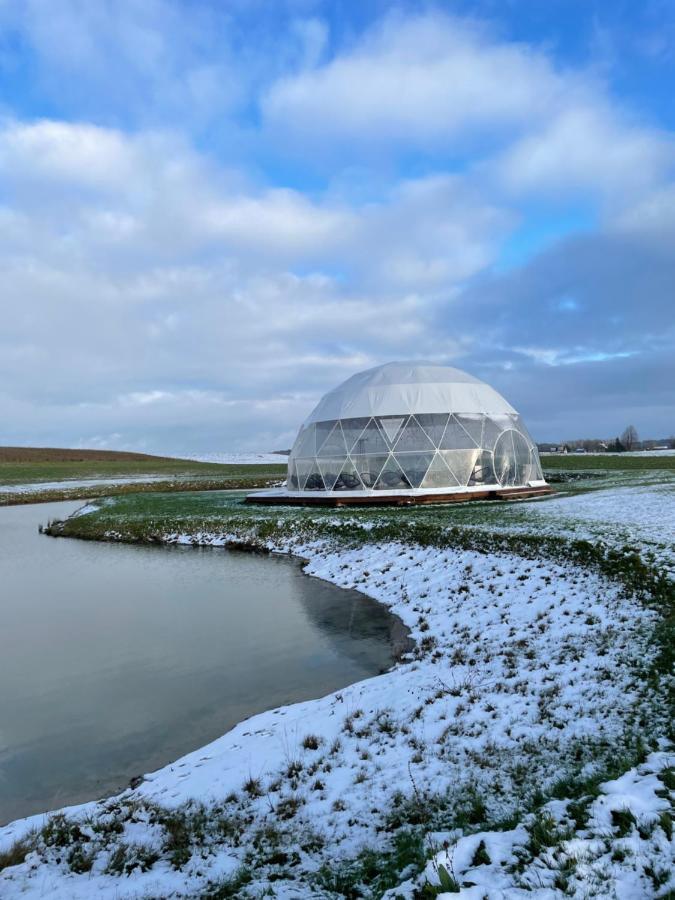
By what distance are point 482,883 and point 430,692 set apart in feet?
12.6

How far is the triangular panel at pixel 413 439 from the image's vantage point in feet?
86.7

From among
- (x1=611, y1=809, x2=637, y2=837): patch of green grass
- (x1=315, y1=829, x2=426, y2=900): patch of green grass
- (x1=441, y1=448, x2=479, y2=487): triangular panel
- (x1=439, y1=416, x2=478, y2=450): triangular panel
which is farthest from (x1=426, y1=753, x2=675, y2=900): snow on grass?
(x1=439, y1=416, x2=478, y2=450): triangular panel

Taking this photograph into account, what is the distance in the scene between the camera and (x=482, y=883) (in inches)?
141

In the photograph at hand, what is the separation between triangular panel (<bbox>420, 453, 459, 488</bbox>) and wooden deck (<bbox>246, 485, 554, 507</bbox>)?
756 millimetres

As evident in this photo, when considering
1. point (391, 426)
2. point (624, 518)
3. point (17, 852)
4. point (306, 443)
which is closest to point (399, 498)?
point (391, 426)

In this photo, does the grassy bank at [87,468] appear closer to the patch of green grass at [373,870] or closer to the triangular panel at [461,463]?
the triangular panel at [461,463]

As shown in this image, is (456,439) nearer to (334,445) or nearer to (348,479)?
(348,479)

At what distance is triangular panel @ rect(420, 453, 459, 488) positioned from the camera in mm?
25953

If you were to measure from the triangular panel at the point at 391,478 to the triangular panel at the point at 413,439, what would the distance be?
26.9 inches

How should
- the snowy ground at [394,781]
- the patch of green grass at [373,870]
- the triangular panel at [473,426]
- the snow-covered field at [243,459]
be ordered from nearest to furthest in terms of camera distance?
the patch of green grass at [373,870]
the snowy ground at [394,781]
the triangular panel at [473,426]
the snow-covered field at [243,459]

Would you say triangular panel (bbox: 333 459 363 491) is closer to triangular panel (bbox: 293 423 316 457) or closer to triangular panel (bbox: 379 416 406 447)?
triangular panel (bbox: 379 416 406 447)

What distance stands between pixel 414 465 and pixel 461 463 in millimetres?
2045

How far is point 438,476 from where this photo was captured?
85.5ft

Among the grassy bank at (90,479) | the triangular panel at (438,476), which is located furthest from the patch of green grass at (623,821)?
the grassy bank at (90,479)
